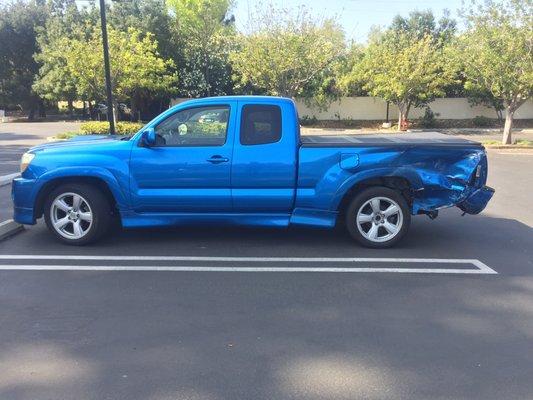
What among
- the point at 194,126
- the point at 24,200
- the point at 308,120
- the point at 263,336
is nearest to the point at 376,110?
the point at 308,120

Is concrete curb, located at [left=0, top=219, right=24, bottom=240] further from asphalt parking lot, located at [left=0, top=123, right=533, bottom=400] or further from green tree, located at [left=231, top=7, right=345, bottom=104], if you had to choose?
green tree, located at [left=231, top=7, right=345, bottom=104]

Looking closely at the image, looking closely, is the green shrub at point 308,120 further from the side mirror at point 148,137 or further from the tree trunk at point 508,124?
the side mirror at point 148,137

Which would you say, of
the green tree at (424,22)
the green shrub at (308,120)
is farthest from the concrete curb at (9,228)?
the green tree at (424,22)

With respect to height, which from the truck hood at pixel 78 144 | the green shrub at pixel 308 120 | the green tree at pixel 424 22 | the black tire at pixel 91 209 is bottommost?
the black tire at pixel 91 209

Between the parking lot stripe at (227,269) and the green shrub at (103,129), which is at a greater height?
the green shrub at (103,129)

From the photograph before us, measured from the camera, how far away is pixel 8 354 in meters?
3.93

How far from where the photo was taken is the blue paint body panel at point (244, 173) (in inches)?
258

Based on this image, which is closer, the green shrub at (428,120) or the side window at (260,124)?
the side window at (260,124)

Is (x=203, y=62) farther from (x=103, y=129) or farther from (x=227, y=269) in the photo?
(x=227, y=269)

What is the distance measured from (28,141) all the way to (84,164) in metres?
18.0

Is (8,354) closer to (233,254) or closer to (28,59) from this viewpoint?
(233,254)

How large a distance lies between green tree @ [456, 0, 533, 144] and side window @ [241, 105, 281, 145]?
15.9 metres

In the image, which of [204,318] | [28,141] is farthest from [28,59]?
[204,318]

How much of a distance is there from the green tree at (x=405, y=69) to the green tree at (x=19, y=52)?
25.1 m
